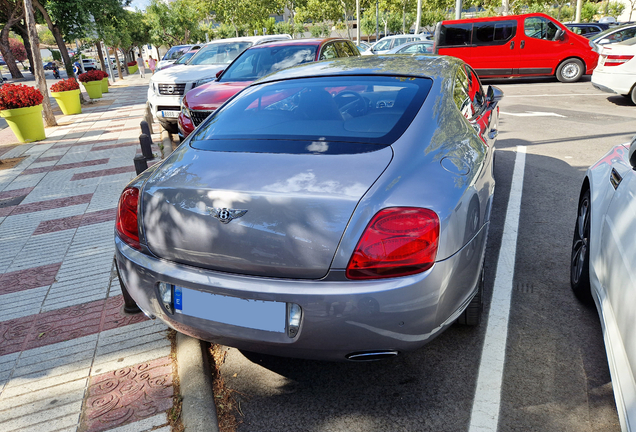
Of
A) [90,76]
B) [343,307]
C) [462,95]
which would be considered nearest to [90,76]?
[90,76]

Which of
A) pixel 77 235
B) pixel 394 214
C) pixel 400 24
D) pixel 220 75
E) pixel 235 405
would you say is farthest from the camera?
pixel 400 24

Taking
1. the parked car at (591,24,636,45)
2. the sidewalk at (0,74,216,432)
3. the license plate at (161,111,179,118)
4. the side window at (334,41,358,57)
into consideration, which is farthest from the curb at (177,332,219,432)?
the parked car at (591,24,636,45)

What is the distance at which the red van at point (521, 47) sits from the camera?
14.6m

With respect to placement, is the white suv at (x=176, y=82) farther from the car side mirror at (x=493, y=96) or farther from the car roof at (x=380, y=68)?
the car roof at (x=380, y=68)

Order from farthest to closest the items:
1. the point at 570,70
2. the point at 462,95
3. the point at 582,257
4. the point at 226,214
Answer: the point at 570,70
the point at 462,95
the point at 582,257
the point at 226,214

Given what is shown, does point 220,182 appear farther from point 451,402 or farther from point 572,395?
point 572,395

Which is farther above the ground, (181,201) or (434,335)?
(181,201)

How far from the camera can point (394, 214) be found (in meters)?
2.00

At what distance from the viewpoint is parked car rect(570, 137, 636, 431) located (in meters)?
1.88

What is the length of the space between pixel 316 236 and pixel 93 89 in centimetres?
1984

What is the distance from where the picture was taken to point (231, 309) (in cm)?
215

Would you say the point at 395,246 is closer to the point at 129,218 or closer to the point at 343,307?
the point at 343,307

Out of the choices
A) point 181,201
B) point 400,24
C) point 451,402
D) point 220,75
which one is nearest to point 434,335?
point 451,402

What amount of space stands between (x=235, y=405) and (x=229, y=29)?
72.5 meters
